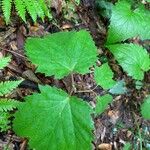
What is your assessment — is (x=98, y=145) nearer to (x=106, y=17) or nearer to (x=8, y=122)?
(x=8, y=122)

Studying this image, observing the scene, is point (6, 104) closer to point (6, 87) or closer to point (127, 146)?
point (6, 87)

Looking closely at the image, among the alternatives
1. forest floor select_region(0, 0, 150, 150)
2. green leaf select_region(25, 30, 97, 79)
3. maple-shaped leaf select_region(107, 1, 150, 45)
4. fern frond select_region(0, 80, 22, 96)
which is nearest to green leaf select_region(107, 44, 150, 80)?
maple-shaped leaf select_region(107, 1, 150, 45)

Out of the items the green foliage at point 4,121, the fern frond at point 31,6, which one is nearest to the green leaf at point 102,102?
the green foliage at point 4,121

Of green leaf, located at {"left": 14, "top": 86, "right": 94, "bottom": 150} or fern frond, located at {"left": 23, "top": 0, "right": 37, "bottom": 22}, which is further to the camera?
fern frond, located at {"left": 23, "top": 0, "right": 37, "bottom": 22}

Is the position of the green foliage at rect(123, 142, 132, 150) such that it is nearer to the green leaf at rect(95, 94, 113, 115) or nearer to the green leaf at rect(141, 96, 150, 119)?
the green leaf at rect(141, 96, 150, 119)

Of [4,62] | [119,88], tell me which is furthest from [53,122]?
[119,88]

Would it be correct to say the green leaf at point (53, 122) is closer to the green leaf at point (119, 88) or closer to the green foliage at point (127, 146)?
the green leaf at point (119, 88)
